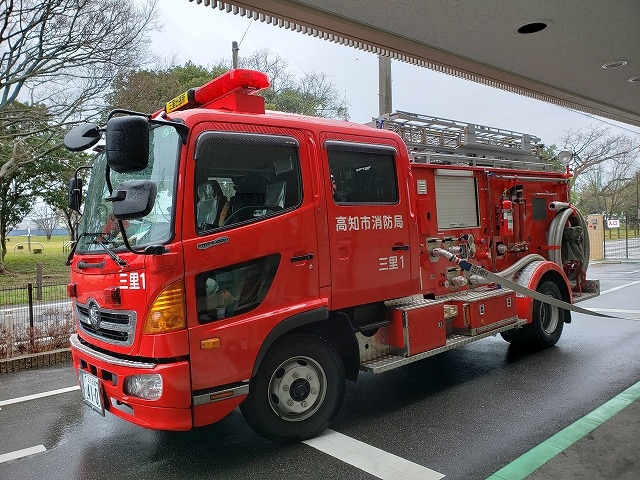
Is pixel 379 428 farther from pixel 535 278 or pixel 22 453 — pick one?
pixel 535 278

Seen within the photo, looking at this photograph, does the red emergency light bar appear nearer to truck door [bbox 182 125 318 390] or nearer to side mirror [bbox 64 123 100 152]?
truck door [bbox 182 125 318 390]

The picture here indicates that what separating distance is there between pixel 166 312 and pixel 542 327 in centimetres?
528

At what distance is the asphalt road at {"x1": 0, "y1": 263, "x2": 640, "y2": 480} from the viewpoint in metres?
3.61

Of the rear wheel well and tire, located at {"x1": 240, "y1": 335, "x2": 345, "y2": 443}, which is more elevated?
the rear wheel well

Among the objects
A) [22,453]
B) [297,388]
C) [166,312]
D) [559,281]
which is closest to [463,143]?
[559,281]

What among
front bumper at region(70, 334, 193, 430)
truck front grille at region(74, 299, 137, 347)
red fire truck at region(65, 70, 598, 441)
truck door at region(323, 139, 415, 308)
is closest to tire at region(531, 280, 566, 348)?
red fire truck at region(65, 70, 598, 441)

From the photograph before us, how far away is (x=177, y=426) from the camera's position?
3348 millimetres

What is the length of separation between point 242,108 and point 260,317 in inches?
65.4

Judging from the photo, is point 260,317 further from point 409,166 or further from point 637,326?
point 637,326

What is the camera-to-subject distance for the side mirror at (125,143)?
3.04 metres

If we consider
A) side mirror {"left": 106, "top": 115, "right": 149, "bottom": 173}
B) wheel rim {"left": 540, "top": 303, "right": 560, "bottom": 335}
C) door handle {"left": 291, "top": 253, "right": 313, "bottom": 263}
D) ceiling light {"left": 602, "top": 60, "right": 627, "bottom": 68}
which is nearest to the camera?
side mirror {"left": 106, "top": 115, "right": 149, "bottom": 173}

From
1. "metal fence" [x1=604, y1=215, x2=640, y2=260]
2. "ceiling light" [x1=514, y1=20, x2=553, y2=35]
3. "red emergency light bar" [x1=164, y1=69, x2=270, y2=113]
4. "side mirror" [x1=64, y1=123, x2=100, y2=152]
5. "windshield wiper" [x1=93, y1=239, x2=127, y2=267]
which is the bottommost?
"metal fence" [x1=604, y1=215, x2=640, y2=260]

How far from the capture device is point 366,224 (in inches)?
174

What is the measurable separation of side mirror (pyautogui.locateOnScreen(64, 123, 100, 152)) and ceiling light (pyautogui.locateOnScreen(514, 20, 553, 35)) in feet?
11.0
